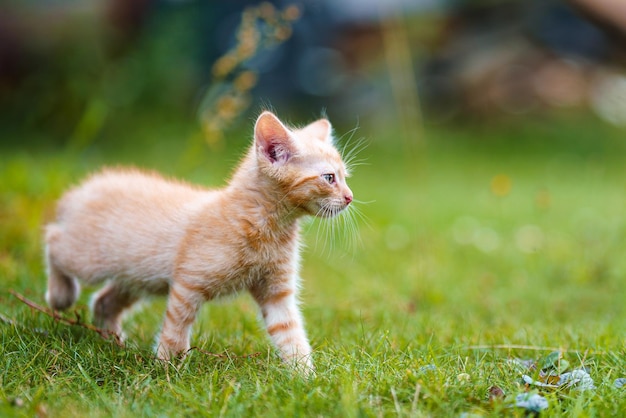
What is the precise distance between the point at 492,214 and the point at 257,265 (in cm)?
423

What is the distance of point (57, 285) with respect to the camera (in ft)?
11.4

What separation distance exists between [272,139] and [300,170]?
164 millimetres

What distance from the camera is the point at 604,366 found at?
2.80 meters

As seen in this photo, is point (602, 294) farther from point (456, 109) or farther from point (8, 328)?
point (456, 109)

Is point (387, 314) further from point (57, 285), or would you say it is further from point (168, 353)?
point (57, 285)

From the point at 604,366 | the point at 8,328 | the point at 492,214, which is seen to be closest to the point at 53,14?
the point at 492,214

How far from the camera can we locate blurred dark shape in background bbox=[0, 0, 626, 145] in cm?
912

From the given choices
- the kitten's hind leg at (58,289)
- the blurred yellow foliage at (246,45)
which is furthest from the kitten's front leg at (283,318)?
the blurred yellow foliage at (246,45)

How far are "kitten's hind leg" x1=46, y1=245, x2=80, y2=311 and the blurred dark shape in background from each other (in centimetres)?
555

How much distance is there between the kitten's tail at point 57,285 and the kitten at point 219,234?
0.12 feet

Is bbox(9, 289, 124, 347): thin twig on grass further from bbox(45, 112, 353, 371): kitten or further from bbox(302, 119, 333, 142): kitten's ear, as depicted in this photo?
bbox(302, 119, 333, 142): kitten's ear

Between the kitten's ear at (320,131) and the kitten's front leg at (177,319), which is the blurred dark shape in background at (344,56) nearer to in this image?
the kitten's ear at (320,131)

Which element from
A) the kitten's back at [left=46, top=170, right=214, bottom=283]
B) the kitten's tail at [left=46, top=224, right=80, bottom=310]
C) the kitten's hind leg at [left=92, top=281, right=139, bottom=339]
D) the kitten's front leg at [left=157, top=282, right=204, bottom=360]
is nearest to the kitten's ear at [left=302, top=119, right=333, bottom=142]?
the kitten's back at [left=46, top=170, right=214, bottom=283]

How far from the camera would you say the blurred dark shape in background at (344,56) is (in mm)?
9117
